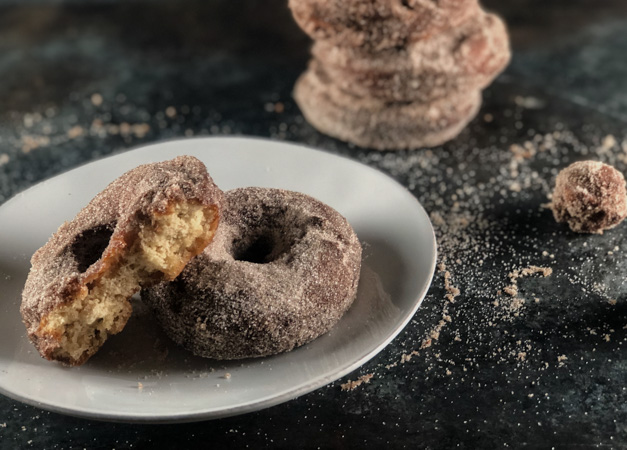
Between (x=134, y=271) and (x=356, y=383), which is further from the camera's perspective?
(x=356, y=383)

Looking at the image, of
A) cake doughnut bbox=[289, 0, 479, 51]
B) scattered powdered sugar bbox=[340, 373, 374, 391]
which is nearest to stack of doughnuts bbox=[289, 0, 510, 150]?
cake doughnut bbox=[289, 0, 479, 51]

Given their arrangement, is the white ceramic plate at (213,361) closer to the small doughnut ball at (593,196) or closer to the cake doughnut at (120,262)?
the cake doughnut at (120,262)

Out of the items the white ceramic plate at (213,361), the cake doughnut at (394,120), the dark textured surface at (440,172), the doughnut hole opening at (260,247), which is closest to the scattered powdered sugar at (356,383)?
the dark textured surface at (440,172)

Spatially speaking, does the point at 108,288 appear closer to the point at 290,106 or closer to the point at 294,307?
the point at 294,307

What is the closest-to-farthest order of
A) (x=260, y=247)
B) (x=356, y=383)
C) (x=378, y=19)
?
1. (x=356, y=383)
2. (x=260, y=247)
3. (x=378, y=19)

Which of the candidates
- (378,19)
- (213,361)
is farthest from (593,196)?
(213,361)

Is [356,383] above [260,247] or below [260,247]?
below

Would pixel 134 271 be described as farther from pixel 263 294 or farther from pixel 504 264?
pixel 504 264
